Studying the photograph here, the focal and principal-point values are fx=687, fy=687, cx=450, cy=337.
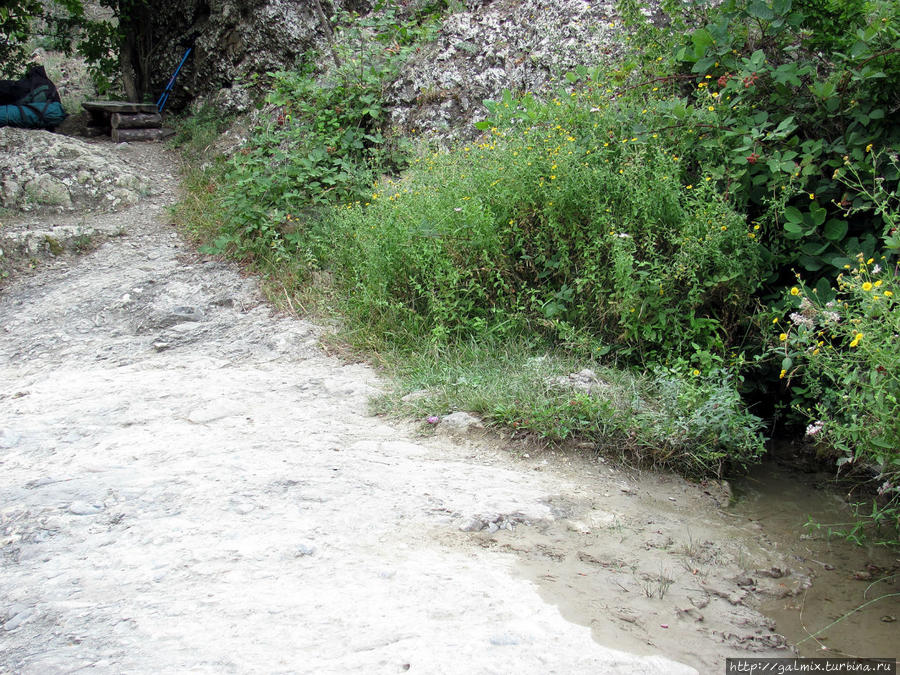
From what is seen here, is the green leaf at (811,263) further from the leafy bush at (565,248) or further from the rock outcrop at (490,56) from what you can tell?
the rock outcrop at (490,56)

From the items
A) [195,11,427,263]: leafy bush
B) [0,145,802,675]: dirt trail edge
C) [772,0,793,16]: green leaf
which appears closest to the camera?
[0,145,802,675]: dirt trail edge

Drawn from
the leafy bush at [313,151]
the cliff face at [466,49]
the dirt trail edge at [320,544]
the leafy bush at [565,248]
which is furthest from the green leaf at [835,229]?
the leafy bush at [313,151]

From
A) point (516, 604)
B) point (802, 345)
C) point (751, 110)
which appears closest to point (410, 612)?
point (516, 604)

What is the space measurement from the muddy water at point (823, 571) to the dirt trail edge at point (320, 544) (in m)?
0.13

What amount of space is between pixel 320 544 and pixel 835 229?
3591 millimetres

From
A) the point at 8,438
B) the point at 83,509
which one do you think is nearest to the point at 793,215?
the point at 83,509

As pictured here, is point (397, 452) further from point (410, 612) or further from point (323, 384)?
point (410, 612)

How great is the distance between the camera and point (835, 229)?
13.9 feet

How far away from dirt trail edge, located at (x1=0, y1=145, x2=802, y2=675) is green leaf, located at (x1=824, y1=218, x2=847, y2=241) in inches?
76.3

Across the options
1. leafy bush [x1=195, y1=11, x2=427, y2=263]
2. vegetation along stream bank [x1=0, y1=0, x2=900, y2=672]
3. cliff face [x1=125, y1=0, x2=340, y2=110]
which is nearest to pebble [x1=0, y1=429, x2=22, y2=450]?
vegetation along stream bank [x1=0, y1=0, x2=900, y2=672]

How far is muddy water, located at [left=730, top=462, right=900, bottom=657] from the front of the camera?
2.40m

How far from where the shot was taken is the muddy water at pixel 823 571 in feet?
7.88

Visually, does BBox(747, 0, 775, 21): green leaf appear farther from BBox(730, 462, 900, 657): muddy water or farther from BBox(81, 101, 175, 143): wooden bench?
BBox(81, 101, 175, 143): wooden bench

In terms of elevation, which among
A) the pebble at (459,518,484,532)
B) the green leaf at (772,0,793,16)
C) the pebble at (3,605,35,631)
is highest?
the green leaf at (772,0,793,16)
